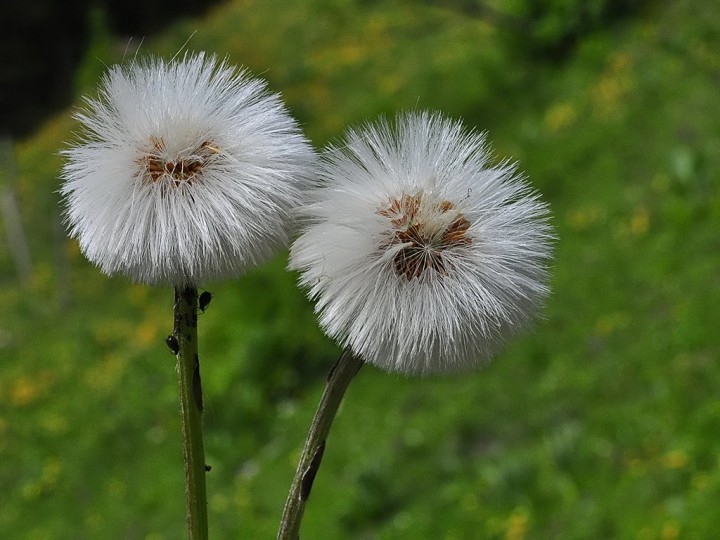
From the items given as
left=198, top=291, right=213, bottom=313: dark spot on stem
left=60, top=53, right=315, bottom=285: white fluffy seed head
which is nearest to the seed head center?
left=60, top=53, right=315, bottom=285: white fluffy seed head

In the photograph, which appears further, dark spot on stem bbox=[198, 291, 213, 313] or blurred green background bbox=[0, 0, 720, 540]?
blurred green background bbox=[0, 0, 720, 540]

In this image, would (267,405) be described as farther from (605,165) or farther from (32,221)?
(32,221)

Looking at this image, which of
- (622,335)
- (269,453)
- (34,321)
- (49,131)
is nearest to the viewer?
(622,335)

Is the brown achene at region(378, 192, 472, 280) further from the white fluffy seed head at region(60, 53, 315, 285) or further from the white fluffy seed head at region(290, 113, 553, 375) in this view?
the white fluffy seed head at region(60, 53, 315, 285)

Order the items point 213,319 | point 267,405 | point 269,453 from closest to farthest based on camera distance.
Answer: point 269,453 → point 267,405 → point 213,319

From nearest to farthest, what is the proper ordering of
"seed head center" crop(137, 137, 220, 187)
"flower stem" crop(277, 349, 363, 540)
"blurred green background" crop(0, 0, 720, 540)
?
"flower stem" crop(277, 349, 363, 540) < "seed head center" crop(137, 137, 220, 187) < "blurred green background" crop(0, 0, 720, 540)

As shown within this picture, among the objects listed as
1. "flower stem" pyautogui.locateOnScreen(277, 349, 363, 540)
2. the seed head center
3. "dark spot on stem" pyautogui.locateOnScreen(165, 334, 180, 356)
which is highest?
the seed head center

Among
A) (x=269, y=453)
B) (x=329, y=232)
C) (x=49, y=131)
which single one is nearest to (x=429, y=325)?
(x=329, y=232)

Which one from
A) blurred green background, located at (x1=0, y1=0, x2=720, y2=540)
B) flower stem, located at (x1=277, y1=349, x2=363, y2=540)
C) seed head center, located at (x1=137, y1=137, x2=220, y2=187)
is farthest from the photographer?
blurred green background, located at (x1=0, y1=0, x2=720, y2=540)
